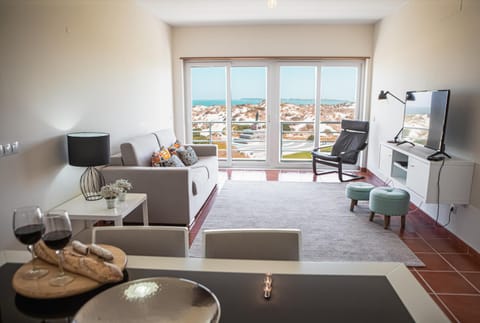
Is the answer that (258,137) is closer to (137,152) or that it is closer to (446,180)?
(137,152)

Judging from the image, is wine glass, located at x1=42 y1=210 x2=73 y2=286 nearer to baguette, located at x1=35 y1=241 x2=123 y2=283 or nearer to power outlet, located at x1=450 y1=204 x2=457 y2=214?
baguette, located at x1=35 y1=241 x2=123 y2=283

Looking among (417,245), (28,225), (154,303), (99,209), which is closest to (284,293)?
(154,303)

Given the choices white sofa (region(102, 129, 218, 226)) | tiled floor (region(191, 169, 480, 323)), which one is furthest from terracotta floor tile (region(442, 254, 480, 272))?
white sofa (region(102, 129, 218, 226))

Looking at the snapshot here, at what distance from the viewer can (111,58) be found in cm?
405

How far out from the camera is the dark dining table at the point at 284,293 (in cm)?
93

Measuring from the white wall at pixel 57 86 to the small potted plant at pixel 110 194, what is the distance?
1.79ft

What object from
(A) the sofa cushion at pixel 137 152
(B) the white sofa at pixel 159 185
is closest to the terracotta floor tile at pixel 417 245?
(B) the white sofa at pixel 159 185

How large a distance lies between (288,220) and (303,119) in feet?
10.6

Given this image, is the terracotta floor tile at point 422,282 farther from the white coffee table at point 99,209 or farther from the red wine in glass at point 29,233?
the red wine in glass at point 29,233

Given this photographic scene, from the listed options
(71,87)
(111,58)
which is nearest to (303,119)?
(111,58)

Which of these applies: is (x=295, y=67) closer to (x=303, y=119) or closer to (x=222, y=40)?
(x=303, y=119)

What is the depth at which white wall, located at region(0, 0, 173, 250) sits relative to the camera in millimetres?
2516

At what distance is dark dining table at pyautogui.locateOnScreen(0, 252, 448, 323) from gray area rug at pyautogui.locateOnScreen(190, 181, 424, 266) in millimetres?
1863

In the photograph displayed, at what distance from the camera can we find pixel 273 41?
629 cm
